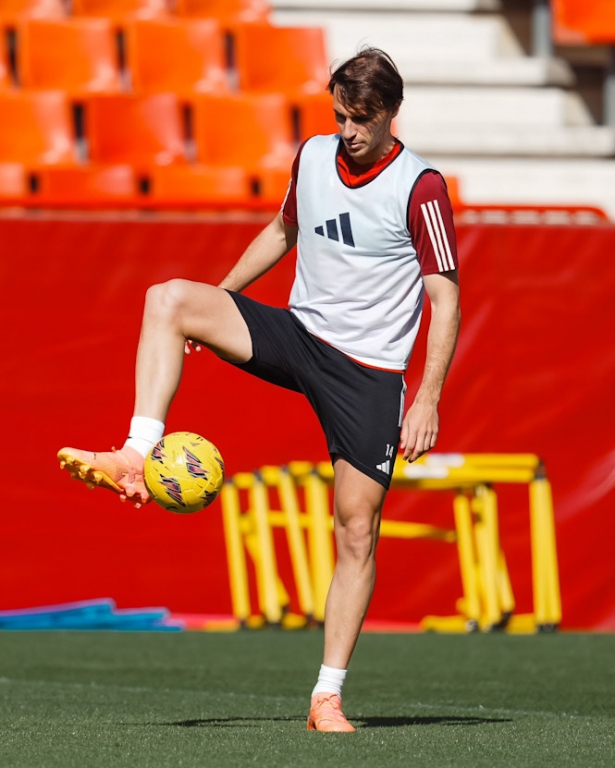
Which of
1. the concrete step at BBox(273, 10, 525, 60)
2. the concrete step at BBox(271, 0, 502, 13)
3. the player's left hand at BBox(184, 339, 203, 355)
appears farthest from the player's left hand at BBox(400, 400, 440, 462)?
the concrete step at BBox(271, 0, 502, 13)

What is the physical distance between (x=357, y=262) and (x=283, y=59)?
8.96 meters

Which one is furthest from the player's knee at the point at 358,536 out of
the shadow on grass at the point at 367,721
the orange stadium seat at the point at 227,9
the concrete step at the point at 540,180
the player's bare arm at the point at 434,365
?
the orange stadium seat at the point at 227,9

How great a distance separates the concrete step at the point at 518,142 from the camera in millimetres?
13578

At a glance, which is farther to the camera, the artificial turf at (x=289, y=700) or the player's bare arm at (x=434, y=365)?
the player's bare arm at (x=434, y=365)

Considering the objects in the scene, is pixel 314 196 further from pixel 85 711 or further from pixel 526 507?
pixel 526 507

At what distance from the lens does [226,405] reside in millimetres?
9891

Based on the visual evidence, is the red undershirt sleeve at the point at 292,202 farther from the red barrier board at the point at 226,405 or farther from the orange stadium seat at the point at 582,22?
the orange stadium seat at the point at 582,22

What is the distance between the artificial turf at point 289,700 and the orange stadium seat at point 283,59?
19.8 feet

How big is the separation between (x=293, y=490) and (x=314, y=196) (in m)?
4.85

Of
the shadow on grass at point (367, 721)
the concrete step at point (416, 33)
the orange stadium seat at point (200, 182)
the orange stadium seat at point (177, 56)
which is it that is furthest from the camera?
the concrete step at point (416, 33)

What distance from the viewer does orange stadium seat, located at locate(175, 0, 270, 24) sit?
13984 mm

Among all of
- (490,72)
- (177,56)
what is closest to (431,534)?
(177,56)

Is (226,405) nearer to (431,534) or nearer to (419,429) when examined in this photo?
(431,534)

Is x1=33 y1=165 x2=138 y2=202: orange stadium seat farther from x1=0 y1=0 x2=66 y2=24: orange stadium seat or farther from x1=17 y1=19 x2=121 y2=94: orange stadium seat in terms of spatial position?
x1=0 y1=0 x2=66 y2=24: orange stadium seat
